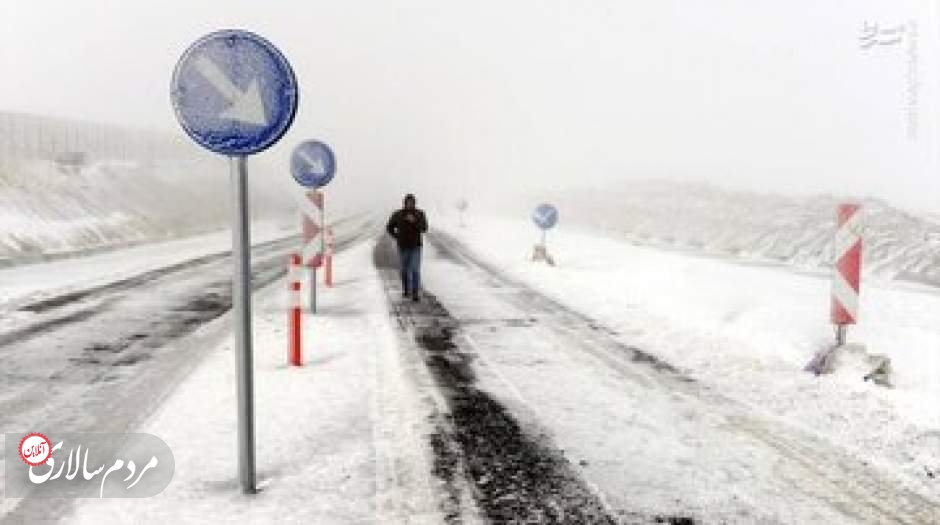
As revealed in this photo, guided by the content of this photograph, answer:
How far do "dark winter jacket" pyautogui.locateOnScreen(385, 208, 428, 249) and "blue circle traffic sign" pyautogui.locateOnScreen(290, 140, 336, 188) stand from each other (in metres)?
2.92

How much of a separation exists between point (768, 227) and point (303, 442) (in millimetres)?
31661

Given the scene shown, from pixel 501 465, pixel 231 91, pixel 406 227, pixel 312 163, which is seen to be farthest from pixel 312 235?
pixel 231 91

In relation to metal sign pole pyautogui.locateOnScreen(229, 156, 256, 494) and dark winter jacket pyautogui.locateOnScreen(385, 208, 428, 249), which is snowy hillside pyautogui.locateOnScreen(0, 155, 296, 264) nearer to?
dark winter jacket pyautogui.locateOnScreen(385, 208, 428, 249)

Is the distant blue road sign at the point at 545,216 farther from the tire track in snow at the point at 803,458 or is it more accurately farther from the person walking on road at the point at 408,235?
the tire track in snow at the point at 803,458

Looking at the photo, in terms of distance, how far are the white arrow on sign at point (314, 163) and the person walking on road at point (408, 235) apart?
8.97ft

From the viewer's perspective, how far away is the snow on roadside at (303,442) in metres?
4.76

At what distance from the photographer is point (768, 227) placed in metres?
35.2

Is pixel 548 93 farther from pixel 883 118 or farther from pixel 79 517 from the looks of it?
pixel 79 517

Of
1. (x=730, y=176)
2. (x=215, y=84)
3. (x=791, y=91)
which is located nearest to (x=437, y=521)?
(x=215, y=84)

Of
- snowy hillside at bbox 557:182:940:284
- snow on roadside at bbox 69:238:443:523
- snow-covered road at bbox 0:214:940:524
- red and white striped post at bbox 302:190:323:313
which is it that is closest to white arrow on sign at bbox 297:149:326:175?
red and white striped post at bbox 302:190:323:313

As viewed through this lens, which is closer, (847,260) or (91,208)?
(847,260)

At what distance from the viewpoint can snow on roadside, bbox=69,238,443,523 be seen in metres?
4.76

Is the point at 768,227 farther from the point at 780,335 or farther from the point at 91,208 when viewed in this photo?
the point at 91,208

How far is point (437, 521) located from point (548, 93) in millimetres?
168644
